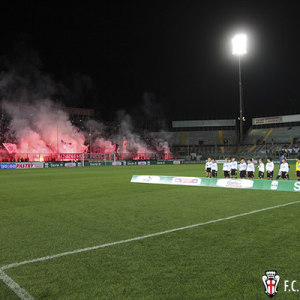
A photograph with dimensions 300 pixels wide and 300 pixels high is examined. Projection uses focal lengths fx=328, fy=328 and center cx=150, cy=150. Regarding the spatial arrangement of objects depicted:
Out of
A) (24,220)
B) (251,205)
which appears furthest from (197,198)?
(24,220)

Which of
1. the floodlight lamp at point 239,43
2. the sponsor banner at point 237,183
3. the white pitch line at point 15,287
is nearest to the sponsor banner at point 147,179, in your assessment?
the sponsor banner at point 237,183

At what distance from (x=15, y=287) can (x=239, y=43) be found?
147 feet

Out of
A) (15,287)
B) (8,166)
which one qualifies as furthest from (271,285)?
(8,166)

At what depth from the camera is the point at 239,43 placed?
4381 centimetres

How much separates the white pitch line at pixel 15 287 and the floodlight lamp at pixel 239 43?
44.7m

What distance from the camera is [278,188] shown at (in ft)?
47.8

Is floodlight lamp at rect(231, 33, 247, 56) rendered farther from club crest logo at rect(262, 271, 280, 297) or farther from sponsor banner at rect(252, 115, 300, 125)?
club crest logo at rect(262, 271, 280, 297)

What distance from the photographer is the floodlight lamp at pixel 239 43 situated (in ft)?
143

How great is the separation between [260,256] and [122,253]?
2.19 metres

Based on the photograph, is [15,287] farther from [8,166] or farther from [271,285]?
[8,166]

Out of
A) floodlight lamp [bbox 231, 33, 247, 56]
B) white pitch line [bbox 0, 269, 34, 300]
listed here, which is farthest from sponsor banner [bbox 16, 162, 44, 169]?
white pitch line [bbox 0, 269, 34, 300]

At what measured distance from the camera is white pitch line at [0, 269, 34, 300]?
3.80 m

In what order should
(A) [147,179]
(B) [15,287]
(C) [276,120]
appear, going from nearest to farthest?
(B) [15,287]
(A) [147,179]
(C) [276,120]

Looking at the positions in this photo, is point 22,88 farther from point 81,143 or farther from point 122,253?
point 122,253
